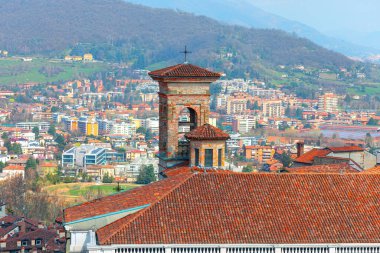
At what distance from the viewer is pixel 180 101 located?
4106 cm

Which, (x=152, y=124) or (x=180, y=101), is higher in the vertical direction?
(x=180, y=101)

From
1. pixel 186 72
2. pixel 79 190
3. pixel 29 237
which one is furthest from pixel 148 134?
pixel 186 72

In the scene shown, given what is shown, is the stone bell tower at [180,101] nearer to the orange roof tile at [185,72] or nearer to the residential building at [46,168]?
the orange roof tile at [185,72]

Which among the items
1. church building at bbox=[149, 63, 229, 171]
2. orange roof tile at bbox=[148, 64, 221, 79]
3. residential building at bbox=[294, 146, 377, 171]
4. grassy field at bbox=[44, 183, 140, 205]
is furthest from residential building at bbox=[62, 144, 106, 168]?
orange roof tile at bbox=[148, 64, 221, 79]

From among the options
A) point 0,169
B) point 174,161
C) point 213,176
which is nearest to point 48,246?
point 174,161

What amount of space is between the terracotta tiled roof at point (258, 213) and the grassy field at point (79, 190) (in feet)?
197

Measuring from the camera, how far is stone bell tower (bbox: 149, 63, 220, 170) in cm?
4097

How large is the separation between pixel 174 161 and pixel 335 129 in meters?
152

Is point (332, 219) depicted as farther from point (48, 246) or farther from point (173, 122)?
point (48, 246)

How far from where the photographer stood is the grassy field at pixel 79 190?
90.8 m

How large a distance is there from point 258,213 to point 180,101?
15.3 meters

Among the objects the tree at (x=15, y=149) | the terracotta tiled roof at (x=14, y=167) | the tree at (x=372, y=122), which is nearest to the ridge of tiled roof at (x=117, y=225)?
the terracotta tiled roof at (x=14, y=167)

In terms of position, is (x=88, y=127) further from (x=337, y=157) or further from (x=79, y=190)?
(x=337, y=157)

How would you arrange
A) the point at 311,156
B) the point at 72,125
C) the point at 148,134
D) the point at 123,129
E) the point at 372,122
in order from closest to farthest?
the point at 311,156
the point at 148,134
the point at 123,129
the point at 72,125
the point at 372,122
